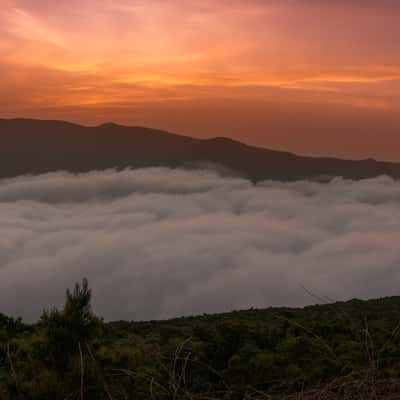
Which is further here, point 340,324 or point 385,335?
point 340,324

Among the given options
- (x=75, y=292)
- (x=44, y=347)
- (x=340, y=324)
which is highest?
(x=75, y=292)

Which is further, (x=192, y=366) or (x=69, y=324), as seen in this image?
(x=192, y=366)

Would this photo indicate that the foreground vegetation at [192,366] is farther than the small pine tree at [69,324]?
No

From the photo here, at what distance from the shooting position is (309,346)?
973 cm

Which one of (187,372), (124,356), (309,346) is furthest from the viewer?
(309,346)

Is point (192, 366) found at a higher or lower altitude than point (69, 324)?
lower

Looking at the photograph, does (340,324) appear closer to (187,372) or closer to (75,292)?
(187,372)

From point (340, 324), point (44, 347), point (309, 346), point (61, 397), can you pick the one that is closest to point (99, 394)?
point (61, 397)

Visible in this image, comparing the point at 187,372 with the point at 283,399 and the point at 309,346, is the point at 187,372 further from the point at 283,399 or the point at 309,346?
the point at 283,399

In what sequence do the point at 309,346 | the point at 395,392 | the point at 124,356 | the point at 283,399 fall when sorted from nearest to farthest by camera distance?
the point at 283,399, the point at 395,392, the point at 124,356, the point at 309,346

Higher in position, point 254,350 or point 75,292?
point 75,292

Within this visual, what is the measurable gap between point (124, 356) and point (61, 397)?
4.64ft

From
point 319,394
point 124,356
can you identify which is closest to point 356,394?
point 319,394

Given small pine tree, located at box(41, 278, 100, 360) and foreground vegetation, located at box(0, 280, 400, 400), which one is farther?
small pine tree, located at box(41, 278, 100, 360)
